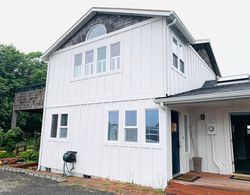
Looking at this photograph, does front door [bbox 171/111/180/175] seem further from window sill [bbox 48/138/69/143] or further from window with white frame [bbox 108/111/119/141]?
window sill [bbox 48/138/69/143]

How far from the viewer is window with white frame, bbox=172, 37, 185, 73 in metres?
7.84

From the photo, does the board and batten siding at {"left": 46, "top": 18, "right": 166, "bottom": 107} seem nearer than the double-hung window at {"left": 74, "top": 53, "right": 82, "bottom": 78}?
Yes

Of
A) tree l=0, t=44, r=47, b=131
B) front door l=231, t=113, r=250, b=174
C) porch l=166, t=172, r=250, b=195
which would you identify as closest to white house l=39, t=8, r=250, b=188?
porch l=166, t=172, r=250, b=195

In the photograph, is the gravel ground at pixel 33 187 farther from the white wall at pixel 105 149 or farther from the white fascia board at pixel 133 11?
the white fascia board at pixel 133 11

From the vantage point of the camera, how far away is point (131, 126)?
7441mm

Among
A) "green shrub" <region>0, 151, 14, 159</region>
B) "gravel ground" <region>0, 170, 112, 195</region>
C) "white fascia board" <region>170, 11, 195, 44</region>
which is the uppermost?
"white fascia board" <region>170, 11, 195, 44</region>

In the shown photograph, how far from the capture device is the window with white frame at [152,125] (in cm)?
677

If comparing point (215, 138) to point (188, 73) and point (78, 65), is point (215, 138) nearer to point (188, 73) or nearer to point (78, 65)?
point (188, 73)

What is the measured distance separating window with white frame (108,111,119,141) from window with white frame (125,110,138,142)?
0.49m

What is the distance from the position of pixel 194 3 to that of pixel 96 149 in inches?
543

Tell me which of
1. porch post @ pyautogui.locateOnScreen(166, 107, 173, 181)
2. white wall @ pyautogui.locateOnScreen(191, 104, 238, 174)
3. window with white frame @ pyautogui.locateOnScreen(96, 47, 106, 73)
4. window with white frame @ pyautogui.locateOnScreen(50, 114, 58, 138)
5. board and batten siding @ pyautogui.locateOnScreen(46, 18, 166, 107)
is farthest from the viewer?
window with white frame @ pyautogui.locateOnScreen(50, 114, 58, 138)

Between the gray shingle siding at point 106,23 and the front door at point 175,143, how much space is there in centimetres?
406

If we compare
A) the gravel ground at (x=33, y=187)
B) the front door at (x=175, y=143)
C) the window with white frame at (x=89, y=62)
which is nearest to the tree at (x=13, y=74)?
the gravel ground at (x=33, y=187)

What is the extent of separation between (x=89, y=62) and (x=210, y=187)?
7045 millimetres
